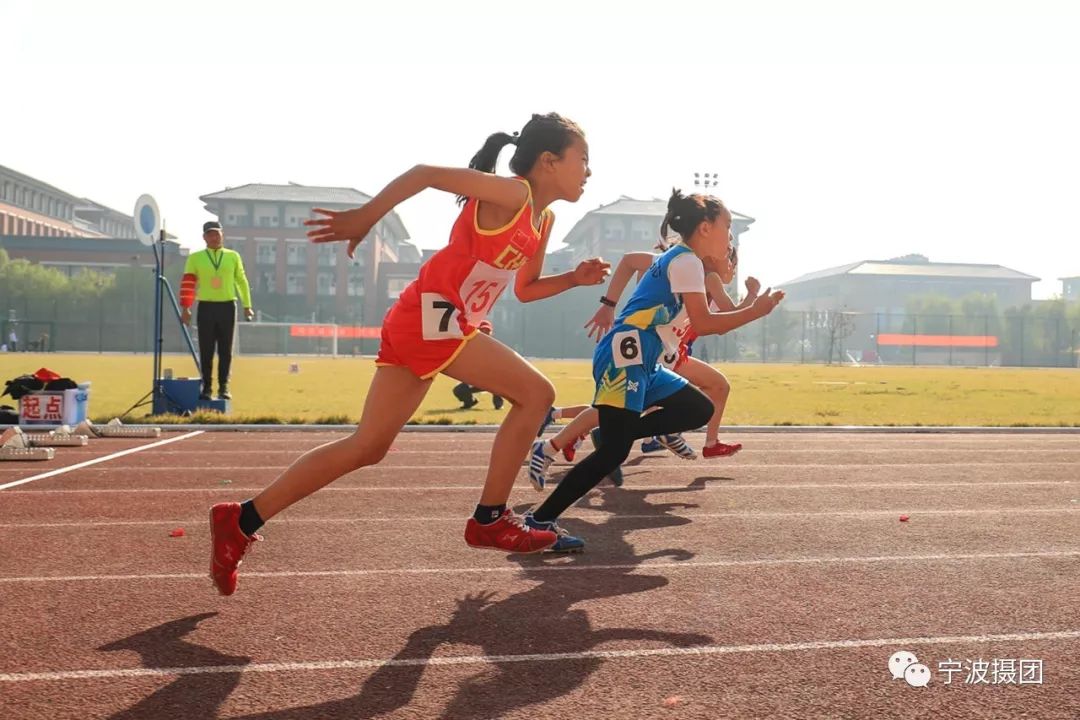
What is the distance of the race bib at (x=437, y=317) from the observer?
3.77m

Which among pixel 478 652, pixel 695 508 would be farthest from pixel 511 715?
pixel 695 508

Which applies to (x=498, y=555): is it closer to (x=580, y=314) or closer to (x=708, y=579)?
(x=708, y=579)

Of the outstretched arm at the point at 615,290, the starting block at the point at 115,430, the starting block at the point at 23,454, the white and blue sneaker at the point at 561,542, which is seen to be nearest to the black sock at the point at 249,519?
the white and blue sneaker at the point at 561,542

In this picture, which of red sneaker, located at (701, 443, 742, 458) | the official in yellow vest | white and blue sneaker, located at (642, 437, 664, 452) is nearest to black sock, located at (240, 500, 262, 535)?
red sneaker, located at (701, 443, 742, 458)

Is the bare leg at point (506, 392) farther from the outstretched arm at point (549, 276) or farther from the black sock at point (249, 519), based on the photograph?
the black sock at point (249, 519)

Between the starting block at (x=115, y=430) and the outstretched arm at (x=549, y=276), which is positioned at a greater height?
the outstretched arm at (x=549, y=276)

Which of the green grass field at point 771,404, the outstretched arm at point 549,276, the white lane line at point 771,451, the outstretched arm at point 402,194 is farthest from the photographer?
the green grass field at point 771,404

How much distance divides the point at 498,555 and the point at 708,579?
39.8 inches

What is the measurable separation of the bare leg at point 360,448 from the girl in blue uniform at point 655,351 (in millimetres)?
913

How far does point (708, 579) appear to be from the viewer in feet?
13.4

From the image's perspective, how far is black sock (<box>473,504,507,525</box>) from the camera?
4.11 meters

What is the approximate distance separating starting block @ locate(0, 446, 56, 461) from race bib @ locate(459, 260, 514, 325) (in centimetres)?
545

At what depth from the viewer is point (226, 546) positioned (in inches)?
142

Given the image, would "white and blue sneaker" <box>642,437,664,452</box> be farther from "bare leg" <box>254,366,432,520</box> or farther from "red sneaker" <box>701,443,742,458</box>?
"bare leg" <box>254,366,432,520</box>
